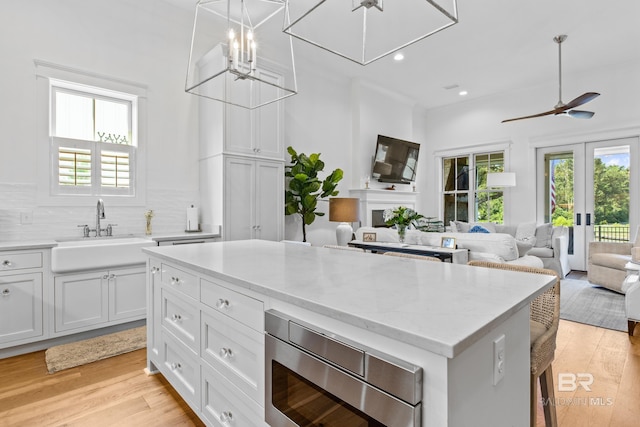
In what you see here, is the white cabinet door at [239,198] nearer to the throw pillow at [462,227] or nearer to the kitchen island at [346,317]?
the kitchen island at [346,317]

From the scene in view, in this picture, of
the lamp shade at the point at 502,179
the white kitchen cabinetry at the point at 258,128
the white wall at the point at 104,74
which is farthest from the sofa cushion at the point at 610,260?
the white wall at the point at 104,74

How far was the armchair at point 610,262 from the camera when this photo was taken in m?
4.36

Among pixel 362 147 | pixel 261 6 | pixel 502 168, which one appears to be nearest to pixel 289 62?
pixel 261 6

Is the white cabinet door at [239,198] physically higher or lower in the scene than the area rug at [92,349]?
higher

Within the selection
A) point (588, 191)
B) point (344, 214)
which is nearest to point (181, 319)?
point (344, 214)

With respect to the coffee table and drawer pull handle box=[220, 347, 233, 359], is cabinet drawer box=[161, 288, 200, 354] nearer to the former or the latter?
drawer pull handle box=[220, 347, 233, 359]

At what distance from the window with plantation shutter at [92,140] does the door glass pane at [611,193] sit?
284 inches

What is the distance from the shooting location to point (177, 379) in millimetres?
1971

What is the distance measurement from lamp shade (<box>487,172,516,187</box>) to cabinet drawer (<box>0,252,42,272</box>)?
6.82 m

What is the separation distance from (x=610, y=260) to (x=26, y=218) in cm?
673

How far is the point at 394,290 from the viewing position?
1.16 meters

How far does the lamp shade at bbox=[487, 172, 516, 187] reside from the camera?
21.0 feet

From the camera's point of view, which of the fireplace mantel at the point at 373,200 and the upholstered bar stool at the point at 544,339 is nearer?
the upholstered bar stool at the point at 544,339

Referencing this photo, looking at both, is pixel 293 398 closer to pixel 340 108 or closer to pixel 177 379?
pixel 177 379
